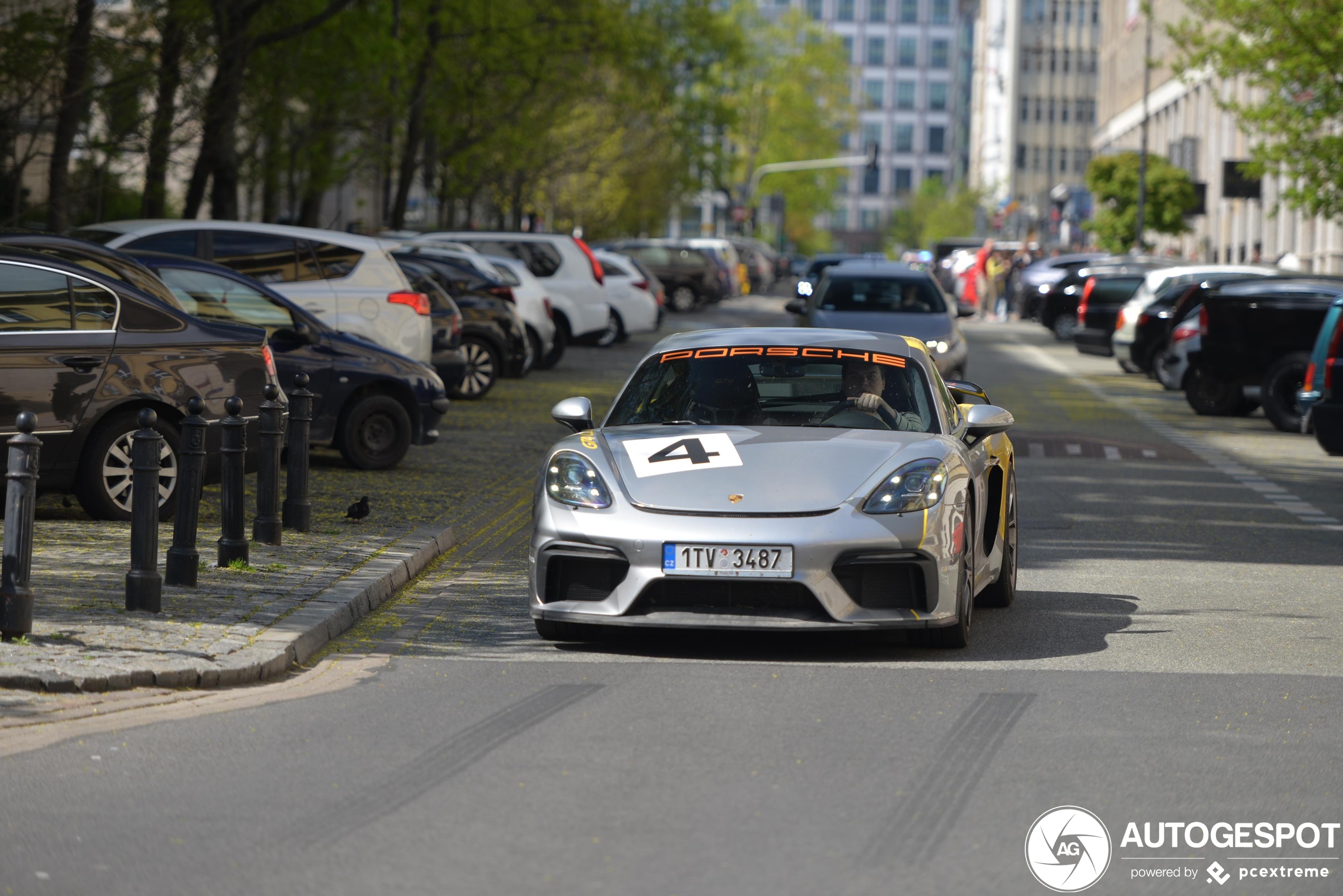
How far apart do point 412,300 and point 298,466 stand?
7141 millimetres

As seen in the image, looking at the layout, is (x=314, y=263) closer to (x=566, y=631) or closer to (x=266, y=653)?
(x=566, y=631)

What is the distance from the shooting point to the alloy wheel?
11.4 metres

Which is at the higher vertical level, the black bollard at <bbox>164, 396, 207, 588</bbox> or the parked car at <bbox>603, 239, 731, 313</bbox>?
the parked car at <bbox>603, 239, 731, 313</bbox>

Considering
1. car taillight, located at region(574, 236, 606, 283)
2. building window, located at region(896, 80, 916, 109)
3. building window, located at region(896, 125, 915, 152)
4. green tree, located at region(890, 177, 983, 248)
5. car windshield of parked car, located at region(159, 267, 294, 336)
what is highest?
building window, located at region(896, 80, 916, 109)

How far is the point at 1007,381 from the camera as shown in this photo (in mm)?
29031

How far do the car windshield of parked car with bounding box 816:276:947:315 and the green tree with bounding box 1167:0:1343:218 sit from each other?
1182cm

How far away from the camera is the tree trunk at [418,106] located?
1462 inches

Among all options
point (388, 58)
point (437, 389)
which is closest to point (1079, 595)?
point (437, 389)

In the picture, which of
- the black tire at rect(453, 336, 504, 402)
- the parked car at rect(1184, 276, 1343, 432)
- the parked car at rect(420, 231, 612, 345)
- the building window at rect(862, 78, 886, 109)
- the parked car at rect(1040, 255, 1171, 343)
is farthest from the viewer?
the building window at rect(862, 78, 886, 109)

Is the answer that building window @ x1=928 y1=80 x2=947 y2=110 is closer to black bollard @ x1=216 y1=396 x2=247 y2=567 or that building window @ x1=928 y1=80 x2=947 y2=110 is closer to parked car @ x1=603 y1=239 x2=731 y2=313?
parked car @ x1=603 y1=239 x2=731 y2=313

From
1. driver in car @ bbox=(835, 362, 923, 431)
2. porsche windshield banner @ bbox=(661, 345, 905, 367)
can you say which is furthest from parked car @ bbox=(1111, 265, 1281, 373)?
driver in car @ bbox=(835, 362, 923, 431)

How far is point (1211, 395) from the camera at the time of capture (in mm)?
24109

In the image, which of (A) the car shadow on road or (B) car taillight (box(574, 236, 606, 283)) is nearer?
(A) the car shadow on road

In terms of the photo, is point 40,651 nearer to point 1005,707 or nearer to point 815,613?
point 815,613
